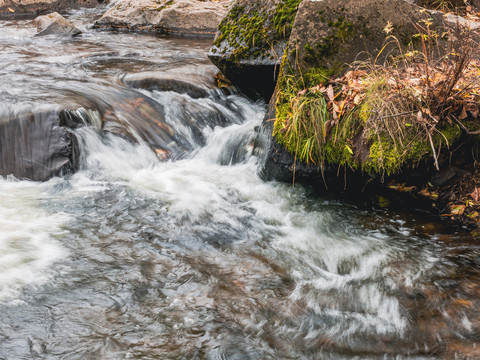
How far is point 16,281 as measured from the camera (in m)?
3.47

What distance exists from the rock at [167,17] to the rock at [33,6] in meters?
4.38

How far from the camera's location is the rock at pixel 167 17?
1328 cm

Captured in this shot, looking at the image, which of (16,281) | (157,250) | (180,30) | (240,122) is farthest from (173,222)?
(180,30)

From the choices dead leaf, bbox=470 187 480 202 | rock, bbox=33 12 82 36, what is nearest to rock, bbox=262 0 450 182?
dead leaf, bbox=470 187 480 202

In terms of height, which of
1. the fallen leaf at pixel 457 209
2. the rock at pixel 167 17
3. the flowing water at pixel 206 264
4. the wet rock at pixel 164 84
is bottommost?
the flowing water at pixel 206 264

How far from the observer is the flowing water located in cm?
301

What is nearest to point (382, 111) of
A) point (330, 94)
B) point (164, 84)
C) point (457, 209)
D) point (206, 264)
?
point (330, 94)

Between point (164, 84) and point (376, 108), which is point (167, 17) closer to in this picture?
point (164, 84)

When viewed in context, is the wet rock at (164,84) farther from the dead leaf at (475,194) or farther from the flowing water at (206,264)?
the dead leaf at (475,194)

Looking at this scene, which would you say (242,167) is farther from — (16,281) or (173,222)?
(16,281)

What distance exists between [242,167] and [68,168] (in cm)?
224

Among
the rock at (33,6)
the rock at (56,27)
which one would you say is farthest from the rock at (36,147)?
the rock at (33,6)

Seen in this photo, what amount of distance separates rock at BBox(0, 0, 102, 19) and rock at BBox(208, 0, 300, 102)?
1156cm

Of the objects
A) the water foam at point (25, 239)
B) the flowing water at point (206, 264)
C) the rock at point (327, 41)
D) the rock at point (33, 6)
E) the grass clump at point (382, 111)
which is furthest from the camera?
the rock at point (33, 6)
